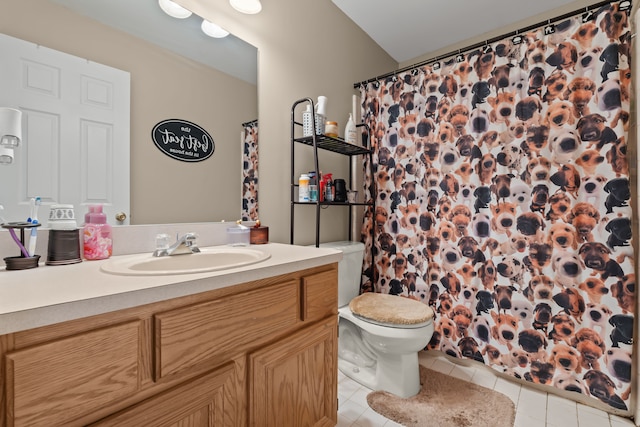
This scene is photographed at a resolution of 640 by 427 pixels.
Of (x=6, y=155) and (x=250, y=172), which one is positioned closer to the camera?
(x=6, y=155)

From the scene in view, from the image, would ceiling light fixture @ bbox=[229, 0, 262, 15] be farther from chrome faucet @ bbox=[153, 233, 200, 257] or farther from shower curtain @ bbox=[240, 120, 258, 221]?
chrome faucet @ bbox=[153, 233, 200, 257]

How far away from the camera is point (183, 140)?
4.10 ft

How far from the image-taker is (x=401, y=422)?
→ 1.38 m

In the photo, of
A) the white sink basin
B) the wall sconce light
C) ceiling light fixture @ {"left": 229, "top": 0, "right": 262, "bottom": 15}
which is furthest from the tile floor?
ceiling light fixture @ {"left": 229, "top": 0, "right": 262, "bottom": 15}

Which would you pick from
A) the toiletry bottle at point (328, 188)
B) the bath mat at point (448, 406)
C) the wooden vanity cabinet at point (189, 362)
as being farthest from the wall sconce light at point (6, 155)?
the bath mat at point (448, 406)

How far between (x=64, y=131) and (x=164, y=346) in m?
0.80

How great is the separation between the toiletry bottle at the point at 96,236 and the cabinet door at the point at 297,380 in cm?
62

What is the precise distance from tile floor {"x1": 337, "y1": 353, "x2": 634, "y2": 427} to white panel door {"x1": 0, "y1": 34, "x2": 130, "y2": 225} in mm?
1411

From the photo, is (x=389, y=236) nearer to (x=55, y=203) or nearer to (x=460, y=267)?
(x=460, y=267)

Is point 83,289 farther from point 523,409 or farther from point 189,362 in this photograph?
point 523,409

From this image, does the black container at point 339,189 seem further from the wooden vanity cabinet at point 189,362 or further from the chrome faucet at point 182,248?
the chrome faucet at point 182,248

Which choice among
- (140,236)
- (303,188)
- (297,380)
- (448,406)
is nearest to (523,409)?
(448,406)

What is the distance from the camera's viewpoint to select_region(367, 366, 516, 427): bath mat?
4.52 feet

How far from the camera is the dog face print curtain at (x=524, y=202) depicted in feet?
4.67
